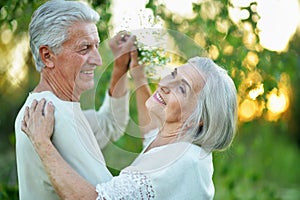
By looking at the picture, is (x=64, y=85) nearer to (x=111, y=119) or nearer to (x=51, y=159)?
(x=51, y=159)

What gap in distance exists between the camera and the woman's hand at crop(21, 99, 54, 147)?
2251 mm

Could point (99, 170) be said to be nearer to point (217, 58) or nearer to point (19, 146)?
point (19, 146)

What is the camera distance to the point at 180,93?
2.36 metres

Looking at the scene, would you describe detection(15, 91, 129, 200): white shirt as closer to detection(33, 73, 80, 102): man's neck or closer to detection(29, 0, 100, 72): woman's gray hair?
detection(33, 73, 80, 102): man's neck

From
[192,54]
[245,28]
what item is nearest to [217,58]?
[245,28]

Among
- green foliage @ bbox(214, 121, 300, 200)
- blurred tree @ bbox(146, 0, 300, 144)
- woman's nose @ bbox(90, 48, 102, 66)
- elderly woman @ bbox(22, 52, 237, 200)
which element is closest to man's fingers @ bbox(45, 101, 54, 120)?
elderly woman @ bbox(22, 52, 237, 200)

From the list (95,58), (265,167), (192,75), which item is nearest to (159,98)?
(192,75)

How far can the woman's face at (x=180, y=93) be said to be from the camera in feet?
7.72

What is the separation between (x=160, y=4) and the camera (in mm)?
3299

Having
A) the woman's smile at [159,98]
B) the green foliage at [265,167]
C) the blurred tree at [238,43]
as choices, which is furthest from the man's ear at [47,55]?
the green foliage at [265,167]

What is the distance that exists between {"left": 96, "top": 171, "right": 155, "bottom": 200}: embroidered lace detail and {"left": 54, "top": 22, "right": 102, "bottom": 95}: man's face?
40 cm

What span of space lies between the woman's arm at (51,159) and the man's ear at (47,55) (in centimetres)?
17

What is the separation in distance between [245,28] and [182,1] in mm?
349

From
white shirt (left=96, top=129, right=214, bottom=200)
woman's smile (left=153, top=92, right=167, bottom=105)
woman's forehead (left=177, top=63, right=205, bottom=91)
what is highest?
woman's forehead (left=177, top=63, right=205, bottom=91)
